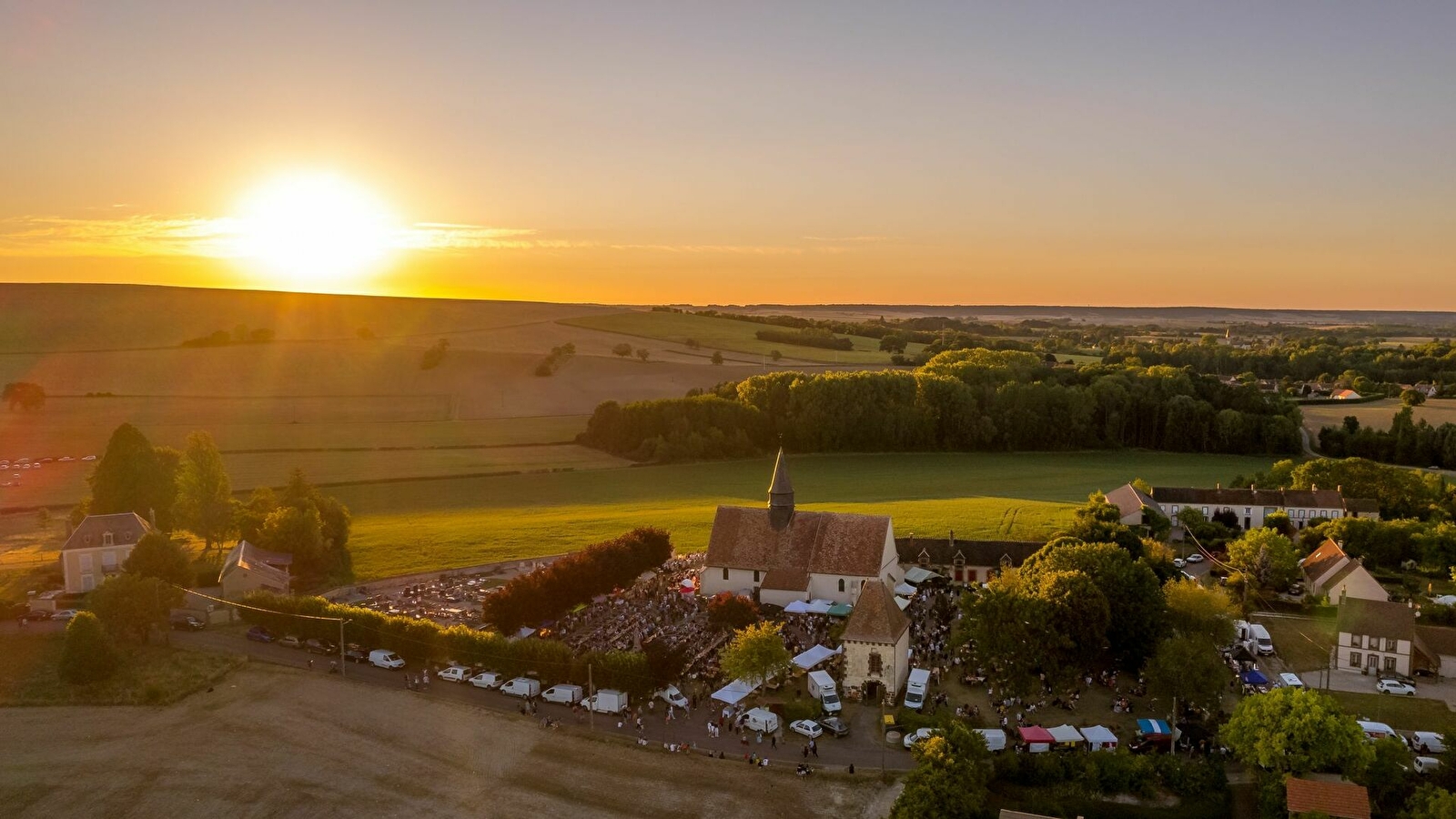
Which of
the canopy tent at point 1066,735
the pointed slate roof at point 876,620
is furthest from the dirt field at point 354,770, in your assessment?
the pointed slate roof at point 876,620

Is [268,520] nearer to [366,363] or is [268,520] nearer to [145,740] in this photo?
[145,740]

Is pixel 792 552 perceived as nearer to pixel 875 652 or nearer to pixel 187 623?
pixel 875 652

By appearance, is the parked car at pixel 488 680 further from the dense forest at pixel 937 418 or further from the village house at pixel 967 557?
the dense forest at pixel 937 418

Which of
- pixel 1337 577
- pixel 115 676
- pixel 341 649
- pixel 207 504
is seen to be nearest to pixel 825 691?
pixel 341 649

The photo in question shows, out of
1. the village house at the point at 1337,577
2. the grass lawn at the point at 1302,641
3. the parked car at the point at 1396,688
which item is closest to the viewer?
the parked car at the point at 1396,688

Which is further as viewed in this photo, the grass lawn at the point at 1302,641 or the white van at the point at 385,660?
the grass lawn at the point at 1302,641

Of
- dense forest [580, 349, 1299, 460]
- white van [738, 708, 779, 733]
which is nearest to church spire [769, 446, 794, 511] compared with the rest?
white van [738, 708, 779, 733]
